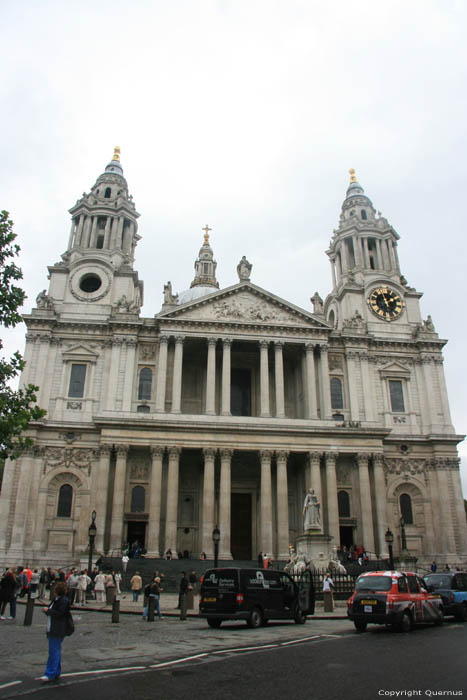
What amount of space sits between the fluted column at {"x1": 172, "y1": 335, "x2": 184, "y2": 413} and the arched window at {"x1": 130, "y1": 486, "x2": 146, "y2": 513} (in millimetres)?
5945

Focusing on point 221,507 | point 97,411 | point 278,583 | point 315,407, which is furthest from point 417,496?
point 278,583

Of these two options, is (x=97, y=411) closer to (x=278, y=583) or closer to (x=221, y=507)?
(x=221, y=507)

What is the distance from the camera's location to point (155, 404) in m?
41.2

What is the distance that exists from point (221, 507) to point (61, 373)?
623 inches

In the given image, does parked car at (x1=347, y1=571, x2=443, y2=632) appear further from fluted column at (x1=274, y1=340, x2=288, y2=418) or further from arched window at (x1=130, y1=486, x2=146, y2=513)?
arched window at (x1=130, y1=486, x2=146, y2=513)

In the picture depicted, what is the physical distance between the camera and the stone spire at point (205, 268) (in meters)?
73.5

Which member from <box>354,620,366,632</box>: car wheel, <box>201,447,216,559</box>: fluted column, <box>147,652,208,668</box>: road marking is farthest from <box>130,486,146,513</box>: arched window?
<box>147,652,208,668</box>: road marking

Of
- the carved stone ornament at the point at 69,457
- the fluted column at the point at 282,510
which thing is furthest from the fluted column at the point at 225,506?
the carved stone ornament at the point at 69,457

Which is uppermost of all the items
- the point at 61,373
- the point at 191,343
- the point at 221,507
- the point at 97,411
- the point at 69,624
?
the point at 191,343

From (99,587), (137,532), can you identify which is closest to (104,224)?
(137,532)

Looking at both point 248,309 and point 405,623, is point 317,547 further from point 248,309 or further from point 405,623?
point 248,309

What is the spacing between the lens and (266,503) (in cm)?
3716

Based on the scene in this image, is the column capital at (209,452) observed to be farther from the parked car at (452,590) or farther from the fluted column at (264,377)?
the parked car at (452,590)

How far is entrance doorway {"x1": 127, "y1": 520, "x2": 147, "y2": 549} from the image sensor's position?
3878cm
